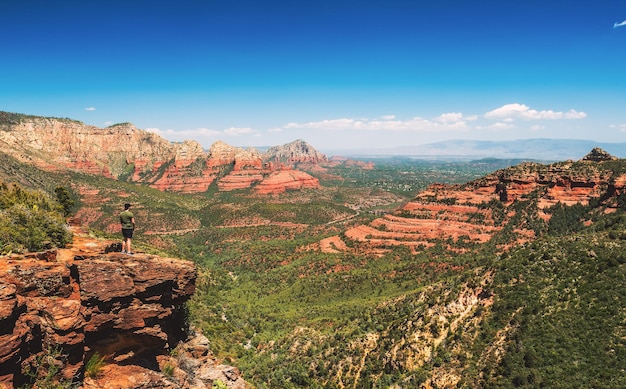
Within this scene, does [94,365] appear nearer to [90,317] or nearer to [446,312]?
[90,317]

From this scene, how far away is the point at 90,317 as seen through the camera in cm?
1811

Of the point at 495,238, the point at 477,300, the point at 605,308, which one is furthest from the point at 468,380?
the point at 495,238

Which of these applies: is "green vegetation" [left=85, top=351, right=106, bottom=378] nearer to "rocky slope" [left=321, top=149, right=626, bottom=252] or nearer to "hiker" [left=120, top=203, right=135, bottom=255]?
"hiker" [left=120, top=203, right=135, bottom=255]

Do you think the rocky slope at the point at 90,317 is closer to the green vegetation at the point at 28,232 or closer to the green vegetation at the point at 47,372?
the green vegetation at the point at 47,372

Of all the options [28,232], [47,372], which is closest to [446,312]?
[47,372]

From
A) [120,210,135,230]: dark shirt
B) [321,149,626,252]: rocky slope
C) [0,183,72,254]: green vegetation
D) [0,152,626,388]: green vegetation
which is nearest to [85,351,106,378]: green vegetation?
[0,183,72,254]: green vegetation

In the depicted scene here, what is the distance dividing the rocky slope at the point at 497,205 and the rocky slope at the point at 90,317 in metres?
89.3

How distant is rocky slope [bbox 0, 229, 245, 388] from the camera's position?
1538 centimetres

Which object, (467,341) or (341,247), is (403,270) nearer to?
(341,247)

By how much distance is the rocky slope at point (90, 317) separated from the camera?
1538cm

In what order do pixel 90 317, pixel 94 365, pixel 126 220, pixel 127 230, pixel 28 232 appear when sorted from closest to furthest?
pixel 94 365 < pixel 90 317 < pixel 28 232 < pixel 127 230 < pixel 126 220

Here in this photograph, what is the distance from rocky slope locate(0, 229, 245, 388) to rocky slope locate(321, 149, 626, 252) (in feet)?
293

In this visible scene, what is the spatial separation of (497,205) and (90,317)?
11160cm

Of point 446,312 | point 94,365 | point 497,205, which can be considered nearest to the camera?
point 94,365
